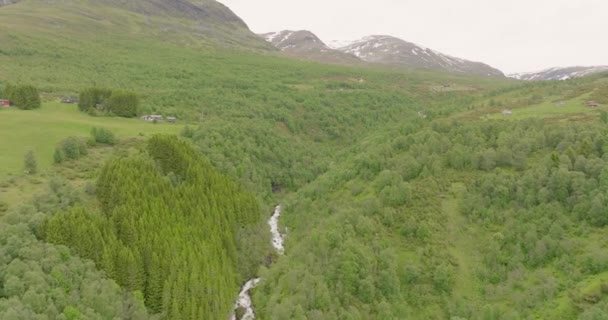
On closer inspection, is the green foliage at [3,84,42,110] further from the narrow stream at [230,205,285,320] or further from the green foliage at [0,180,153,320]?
the narrow stream at [230,205,285,320]

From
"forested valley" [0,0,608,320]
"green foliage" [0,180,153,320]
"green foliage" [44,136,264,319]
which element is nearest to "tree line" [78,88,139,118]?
"forested valley" [0,0,608,320]

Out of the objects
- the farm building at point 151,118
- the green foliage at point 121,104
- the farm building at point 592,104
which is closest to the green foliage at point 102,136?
the green foliage at point 121,104

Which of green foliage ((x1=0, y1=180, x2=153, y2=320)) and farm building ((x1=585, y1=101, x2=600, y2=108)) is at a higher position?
farm building ((x1=585, y1=101, x2=600, y2=108))

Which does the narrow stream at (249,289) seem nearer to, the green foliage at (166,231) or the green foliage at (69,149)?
the green foliage at (166,231)

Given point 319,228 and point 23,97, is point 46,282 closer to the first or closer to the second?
point 319,228

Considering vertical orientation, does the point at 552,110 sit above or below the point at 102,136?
above

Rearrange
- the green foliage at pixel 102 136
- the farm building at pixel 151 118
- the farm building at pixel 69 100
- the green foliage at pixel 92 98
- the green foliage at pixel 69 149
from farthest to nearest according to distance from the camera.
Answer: the farm building at pixel 69 100, the farm building at pixel 151 118, the green foliage at pixel 92 98, the green foliage at pixel 102 136, the green foliage at pixel 69 149

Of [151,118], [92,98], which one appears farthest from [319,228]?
[92,98]
